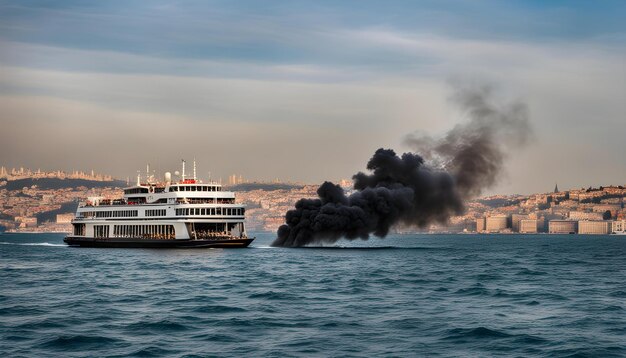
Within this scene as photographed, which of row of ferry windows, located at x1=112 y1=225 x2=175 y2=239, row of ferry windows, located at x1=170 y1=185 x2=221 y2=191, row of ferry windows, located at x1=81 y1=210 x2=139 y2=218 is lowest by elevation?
row of ferry windows, located at x1=112 y1=225 x2=175 y2=239

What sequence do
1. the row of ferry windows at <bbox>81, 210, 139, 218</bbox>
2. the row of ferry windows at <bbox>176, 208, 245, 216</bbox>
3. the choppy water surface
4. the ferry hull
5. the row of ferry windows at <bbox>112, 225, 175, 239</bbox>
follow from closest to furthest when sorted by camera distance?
1. the choppy water surface
2. the ferry hull
3. the row of ferry windows at <bbox>176, 208, 245, 216</bbox>
4. the row of ferry windows at <bbox>112, 225, 175, 239</bbox>
5. the row of ferry windows at <bbox>81, 210, 139, 218</bbox>

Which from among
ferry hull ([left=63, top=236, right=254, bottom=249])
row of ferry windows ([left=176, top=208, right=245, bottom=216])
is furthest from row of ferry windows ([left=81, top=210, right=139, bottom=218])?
row of ferry windows ([left=176, top=208, right=245, bottom=216])

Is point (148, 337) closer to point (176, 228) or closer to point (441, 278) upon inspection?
point (441, 278)

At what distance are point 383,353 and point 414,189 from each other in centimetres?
8709

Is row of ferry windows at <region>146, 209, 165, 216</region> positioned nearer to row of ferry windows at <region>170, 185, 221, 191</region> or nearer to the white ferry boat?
the white ferry boat

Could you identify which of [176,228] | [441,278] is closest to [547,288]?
[441,278]

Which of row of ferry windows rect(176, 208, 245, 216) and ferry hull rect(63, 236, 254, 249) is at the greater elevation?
row of ferry windows rect(176, 208, 245, 216)

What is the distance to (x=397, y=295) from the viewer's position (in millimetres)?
42812

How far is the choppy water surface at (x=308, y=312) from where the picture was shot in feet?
89.1

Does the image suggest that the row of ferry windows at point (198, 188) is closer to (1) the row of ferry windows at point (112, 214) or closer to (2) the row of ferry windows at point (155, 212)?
(2) the row of ferry windows at point (155, 212)

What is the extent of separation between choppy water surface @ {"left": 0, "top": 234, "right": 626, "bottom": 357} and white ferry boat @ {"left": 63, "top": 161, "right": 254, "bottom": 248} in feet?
90.7

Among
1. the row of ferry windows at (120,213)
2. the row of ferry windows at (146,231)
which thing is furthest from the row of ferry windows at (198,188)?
the row of ferry windows at (146,231)

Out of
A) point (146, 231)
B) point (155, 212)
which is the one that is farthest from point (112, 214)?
point (155, 212)

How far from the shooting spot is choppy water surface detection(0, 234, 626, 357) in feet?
89.1
